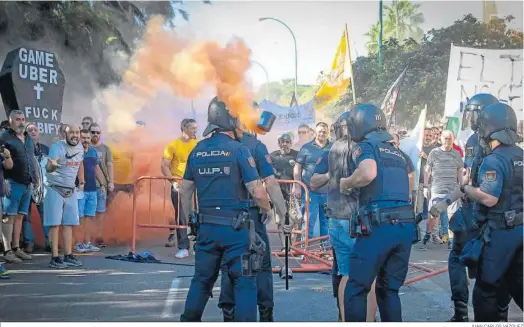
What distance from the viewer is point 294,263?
8.86 meters

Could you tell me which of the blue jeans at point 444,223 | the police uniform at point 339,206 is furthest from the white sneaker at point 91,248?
the blue jeans at point 444,223

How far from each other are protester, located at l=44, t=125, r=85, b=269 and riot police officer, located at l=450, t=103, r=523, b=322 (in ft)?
17.0

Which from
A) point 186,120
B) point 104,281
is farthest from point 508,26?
point 104,281

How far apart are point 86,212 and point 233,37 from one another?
13.2ft

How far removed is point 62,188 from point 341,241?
412 cm

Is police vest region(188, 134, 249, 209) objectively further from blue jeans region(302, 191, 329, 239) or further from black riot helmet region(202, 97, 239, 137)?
Answer: blue jeans region(302, 191, 329, 239)

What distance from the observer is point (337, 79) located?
15.6 m

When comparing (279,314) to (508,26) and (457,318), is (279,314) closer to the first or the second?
(457,318)

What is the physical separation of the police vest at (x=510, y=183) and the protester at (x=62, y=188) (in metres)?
5.36

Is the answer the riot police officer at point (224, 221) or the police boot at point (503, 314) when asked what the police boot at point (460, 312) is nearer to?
the police boot at point (503, 314)

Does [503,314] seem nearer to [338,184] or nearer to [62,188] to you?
[338,184]

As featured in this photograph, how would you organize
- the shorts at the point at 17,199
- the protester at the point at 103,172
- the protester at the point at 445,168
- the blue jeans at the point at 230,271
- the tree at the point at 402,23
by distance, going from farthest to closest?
the tree at the point at 402,23 < the protester at the point at 103,172 < the protester at the point at 445,168 < the shorts at the point at 17,199 < the blue jeans at the point at 230,271

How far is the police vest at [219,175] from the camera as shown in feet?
16.3

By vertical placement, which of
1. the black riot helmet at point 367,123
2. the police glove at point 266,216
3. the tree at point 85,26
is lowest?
the police glove at point 266,216
